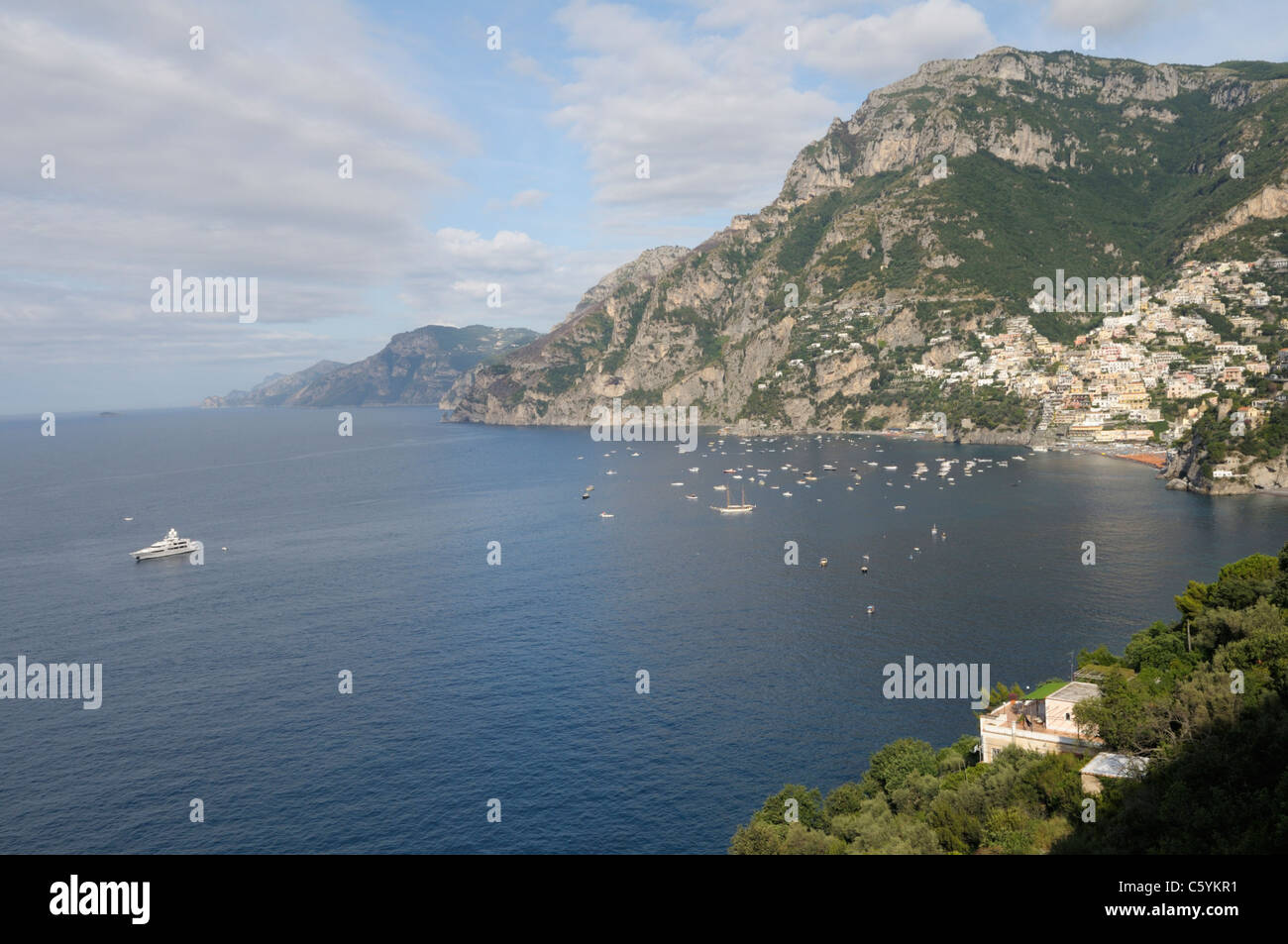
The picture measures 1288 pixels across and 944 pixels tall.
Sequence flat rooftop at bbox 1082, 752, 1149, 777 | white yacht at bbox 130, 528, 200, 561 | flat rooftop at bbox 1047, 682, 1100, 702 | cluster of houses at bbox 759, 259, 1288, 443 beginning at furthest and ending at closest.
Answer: cluster of houses at bbox 759, 259, 1288, 443 < white yacht at bbox 130, 528, 200, 561 < flat rooftop at bbox 1047, 682, 1100, 702 < flat rooftop at bbox 1082, 752, 1149, 777

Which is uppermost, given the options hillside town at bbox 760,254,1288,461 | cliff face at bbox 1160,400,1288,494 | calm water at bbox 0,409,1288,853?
hillside town at bbox 760,254,1288,461

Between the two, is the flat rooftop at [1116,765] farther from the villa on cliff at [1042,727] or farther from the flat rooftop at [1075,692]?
the flat rooftop at [1075,692]

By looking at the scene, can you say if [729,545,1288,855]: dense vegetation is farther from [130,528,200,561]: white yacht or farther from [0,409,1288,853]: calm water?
[130,528,200,561]: white yacht

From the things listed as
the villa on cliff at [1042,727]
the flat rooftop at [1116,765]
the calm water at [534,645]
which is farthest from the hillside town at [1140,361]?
the flat rooftop at [1116,765]

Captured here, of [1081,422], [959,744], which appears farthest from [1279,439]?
[959,744]

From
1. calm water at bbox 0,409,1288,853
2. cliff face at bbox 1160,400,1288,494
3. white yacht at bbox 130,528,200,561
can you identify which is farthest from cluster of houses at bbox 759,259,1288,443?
white yacht at bbox 130,528,200,561
